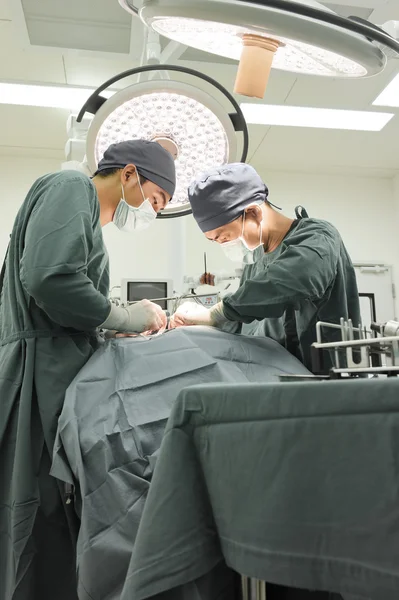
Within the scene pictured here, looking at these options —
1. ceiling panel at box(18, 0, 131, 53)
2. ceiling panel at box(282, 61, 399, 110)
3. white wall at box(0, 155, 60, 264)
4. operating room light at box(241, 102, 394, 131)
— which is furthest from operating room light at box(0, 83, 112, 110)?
ceiling panel at box(282, 61, 399, 110)

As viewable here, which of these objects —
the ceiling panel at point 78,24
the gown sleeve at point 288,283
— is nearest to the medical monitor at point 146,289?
the gown sleeve at point 288,283

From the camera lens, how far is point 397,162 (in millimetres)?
4418

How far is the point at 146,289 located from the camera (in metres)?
2.51

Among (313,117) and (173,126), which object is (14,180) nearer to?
(313,117)

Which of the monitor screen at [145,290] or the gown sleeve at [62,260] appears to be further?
the monitor screen at [145,290]

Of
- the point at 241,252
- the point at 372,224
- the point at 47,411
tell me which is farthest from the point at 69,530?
the point at 372,224

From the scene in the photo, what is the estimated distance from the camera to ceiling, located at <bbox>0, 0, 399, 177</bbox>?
2354 millimetres

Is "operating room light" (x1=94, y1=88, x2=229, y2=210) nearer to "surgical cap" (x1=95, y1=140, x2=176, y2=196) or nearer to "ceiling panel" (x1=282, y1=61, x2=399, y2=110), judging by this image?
"surgical cap" (x1=95, y1=140, x2=176, y2=196)

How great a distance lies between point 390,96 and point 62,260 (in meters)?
2.82

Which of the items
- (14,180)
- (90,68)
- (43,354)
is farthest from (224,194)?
(14,180)

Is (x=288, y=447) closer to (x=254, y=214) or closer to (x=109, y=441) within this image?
(x=109, y=441)

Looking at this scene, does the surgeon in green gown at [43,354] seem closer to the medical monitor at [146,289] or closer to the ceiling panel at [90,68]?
the medical monitor at [146,289]

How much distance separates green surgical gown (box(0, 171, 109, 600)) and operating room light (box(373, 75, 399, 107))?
253cm

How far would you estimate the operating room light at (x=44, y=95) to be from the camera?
3.15 meters
